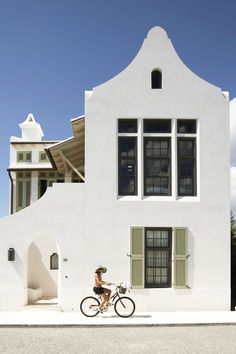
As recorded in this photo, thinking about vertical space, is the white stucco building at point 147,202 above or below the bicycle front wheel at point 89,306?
above

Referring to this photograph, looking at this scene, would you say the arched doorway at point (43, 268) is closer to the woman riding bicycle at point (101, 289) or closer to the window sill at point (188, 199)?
the woman riding bicycle at point (101, 289)

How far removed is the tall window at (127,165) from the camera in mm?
15789

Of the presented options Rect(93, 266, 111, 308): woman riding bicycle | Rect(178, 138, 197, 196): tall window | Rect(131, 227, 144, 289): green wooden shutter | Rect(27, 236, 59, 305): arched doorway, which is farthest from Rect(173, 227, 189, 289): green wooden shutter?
Rect(27, 236, 59, 305): arched doorway

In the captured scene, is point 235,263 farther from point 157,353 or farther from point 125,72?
point 157,353

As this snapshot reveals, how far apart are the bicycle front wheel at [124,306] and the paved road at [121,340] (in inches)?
66.7

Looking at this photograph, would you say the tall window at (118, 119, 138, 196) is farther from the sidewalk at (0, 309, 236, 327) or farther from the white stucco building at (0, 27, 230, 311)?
the sidewalk at (0, 309, 236, 327)

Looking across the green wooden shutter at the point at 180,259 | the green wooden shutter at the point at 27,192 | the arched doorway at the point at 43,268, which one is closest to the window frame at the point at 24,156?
the green wooden shutter at the point at 27,192

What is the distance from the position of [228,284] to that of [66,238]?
5.40m

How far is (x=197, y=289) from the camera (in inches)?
608

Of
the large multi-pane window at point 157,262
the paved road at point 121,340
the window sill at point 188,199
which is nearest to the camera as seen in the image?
the paved road at point 121,340

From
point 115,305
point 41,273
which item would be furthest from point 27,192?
point 115,305

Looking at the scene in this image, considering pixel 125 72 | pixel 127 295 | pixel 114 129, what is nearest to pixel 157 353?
pixel 127 295

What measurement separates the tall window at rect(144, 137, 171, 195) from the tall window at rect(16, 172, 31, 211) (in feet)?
34.6

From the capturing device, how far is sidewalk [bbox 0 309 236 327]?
41.7ft
